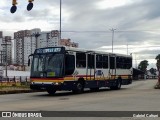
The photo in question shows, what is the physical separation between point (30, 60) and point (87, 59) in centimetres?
417

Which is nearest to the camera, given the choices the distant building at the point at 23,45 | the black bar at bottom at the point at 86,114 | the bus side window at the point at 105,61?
the black bar at bottom at the point at 86,114

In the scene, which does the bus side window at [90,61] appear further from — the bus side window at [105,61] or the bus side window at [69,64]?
the bus side window at [69,64]

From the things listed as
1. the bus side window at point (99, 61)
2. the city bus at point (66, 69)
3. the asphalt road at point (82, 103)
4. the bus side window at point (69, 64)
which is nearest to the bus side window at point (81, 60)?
the city bus at point (66, 69)

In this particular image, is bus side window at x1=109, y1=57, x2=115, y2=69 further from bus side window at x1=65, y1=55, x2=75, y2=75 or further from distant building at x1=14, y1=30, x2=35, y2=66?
distant building at x1=14, y1=30, x2=35, y2=66

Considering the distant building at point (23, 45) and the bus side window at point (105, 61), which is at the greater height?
the distant building at point (23, 45)

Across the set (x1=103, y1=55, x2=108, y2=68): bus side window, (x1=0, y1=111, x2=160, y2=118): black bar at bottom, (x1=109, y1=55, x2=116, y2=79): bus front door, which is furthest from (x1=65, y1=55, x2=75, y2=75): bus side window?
(x1=0, y1=111, x2=160, y2=118): black bar at bottom

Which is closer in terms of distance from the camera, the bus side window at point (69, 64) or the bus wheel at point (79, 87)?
the bus side window at point (69, 64)

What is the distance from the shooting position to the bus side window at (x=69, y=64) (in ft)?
83.4

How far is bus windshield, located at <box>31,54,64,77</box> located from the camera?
25.0m

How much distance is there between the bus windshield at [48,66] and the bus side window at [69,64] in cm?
46

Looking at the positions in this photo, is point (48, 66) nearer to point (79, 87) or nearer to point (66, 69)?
point (66, 69)

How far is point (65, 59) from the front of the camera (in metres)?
25.3

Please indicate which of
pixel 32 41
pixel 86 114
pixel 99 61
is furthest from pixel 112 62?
pixel 32 41

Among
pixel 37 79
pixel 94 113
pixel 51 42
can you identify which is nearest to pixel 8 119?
pixel 94 113
